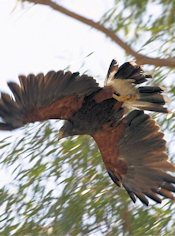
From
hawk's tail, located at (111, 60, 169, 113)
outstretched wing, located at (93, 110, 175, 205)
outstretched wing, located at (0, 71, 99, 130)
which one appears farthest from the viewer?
outstretched wing, located at (93, 110, 175, 205)

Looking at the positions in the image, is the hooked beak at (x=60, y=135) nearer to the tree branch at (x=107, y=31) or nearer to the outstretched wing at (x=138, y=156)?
the outstretched wing at (x=138, y=156)

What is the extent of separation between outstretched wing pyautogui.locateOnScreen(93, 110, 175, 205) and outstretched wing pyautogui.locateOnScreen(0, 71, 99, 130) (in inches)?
13.9

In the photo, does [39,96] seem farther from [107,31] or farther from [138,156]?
[138,156]

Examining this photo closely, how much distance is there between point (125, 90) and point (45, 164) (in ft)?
1.72

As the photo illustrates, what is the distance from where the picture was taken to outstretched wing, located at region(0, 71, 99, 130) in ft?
12.5

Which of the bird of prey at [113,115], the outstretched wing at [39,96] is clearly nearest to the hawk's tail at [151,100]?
the bird of prey at [113,115]

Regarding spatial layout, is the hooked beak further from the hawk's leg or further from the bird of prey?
the hawk's leg

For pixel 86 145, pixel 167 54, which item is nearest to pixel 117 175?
A: pixel 86 145

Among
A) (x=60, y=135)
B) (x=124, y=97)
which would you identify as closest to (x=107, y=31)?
(x=124, y=97)

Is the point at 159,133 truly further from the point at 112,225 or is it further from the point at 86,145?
the point at 112,225

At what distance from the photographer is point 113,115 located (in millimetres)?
4336

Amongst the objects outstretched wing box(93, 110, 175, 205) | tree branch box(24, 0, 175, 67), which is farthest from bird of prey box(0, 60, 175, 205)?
tree branch box(24, 0, 175, 67)

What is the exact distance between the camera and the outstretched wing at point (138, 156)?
4.17m

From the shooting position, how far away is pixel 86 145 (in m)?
4.22
